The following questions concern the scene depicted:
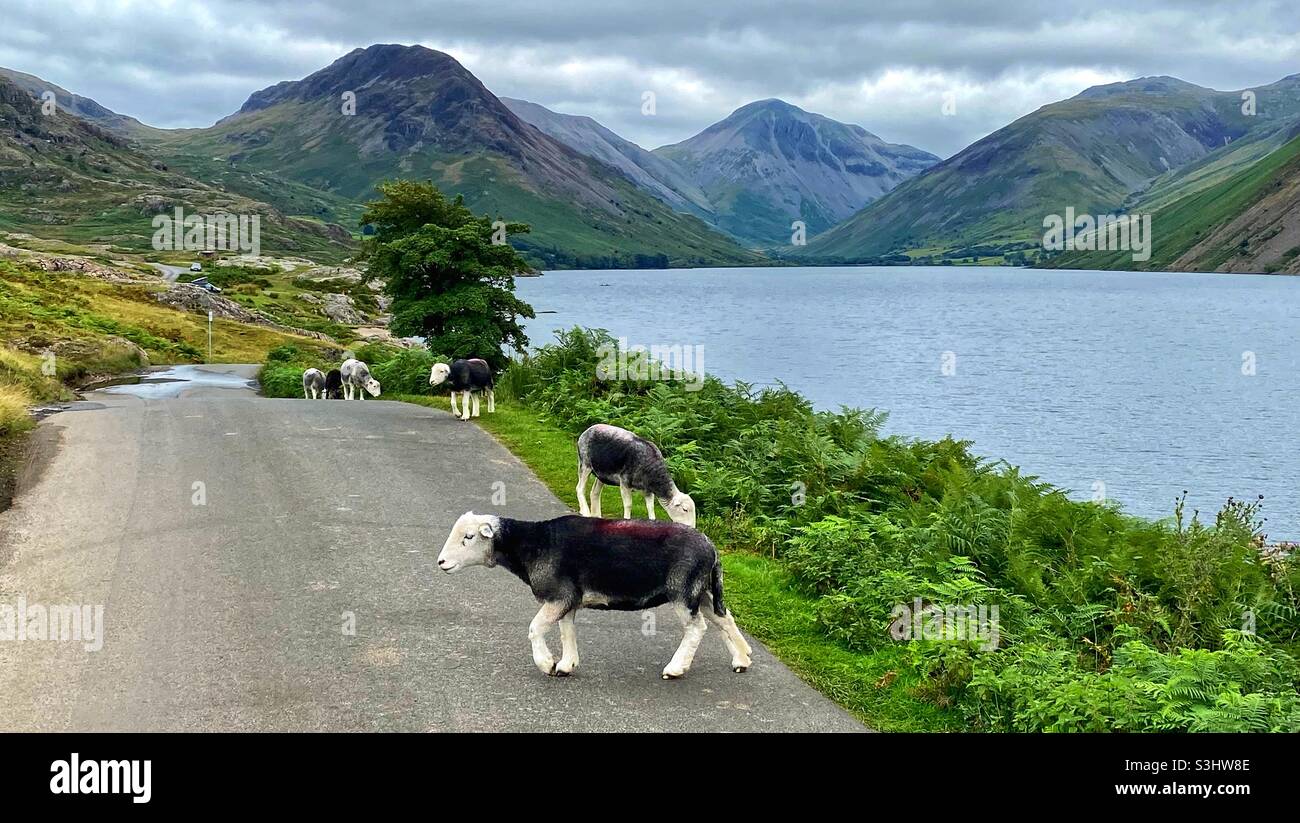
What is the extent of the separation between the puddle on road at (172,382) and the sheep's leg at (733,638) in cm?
3548

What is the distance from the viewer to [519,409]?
31.9 m

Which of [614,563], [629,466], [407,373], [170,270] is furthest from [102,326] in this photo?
[170,270]

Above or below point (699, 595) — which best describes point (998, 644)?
below

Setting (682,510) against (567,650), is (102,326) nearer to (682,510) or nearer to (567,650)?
(682,510)

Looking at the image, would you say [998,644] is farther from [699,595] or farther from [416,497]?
[416,497]

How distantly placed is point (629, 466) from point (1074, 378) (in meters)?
68.9

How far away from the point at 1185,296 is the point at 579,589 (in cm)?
20437

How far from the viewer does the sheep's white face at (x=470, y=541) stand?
10.9 m

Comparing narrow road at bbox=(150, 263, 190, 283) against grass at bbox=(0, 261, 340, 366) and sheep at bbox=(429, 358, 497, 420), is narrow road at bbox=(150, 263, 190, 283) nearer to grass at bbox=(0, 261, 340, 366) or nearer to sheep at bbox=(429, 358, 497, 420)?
grass at bbox=(0, 261, 340, 366)

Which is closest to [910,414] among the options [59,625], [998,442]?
[998,442]

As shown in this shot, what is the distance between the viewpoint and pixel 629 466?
16703mm

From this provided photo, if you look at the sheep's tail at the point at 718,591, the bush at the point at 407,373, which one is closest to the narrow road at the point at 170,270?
the bush at the point at 407,373
